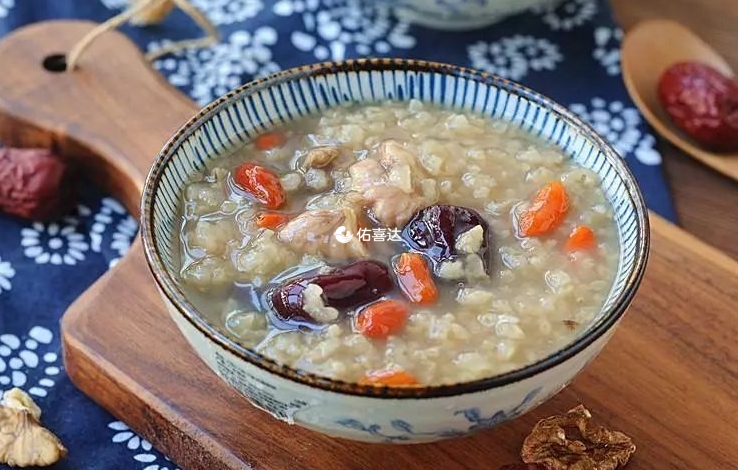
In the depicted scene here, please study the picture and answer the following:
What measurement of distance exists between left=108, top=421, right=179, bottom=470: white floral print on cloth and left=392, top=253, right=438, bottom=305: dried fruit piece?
2.17 ft

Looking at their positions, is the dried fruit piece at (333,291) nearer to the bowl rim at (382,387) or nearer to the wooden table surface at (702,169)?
the bowl rim at (382,387)

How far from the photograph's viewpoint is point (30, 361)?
7.88ft

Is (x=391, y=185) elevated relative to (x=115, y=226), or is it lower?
elevated

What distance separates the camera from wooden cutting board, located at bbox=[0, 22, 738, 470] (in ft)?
6.73

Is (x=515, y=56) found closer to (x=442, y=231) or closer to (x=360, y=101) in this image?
(x=360, y=101)

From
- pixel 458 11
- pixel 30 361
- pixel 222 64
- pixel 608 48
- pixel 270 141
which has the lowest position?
pixel 30 361

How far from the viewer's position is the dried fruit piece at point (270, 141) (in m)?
2.28

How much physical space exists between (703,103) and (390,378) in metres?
1.58

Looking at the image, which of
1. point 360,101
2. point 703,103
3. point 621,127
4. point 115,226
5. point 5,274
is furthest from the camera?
point 621,127

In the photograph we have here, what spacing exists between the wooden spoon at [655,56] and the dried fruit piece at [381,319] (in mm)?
1434

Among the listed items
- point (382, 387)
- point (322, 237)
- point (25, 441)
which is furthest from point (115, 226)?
point (382, 387)

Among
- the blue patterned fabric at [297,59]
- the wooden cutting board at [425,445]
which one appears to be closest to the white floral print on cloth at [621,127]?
the blue patterned fabric at [297,59]

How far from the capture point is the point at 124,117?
2746 millimetres

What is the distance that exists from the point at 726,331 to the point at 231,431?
3.65ft
